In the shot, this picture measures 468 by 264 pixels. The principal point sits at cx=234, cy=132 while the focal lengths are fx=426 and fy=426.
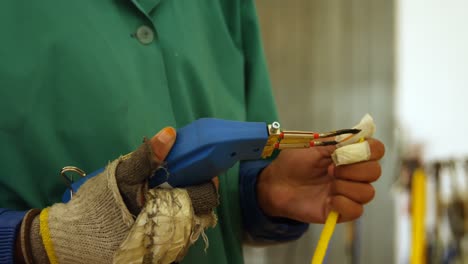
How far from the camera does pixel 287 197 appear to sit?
566 millimetres

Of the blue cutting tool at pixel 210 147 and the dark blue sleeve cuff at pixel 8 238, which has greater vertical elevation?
the blue cutting tool at pixel 210 147

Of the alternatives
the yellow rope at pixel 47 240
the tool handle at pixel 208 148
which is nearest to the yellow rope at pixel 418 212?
the tool handle at pixel 208 148

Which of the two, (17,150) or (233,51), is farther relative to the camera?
(233,51)

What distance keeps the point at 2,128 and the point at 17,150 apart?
27 millimetres

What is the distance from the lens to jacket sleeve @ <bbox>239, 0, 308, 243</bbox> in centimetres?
62

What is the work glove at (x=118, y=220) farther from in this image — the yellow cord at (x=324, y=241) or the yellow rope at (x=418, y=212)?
the yellow rope at (x=418, y=212)

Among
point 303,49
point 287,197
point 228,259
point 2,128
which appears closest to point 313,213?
point 287,197

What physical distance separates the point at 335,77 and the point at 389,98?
29 cm

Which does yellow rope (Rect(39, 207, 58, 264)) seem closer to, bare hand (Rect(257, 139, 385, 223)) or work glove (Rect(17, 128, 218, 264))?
work glove (Rect(17, 128, 218, 264))

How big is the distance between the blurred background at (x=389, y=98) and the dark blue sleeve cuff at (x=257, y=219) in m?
0.65

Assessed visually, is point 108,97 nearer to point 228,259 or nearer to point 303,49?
point 228,259

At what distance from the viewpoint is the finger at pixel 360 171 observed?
500mm

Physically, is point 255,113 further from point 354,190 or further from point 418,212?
point 418,212

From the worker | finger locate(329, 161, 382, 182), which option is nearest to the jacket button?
the worker
